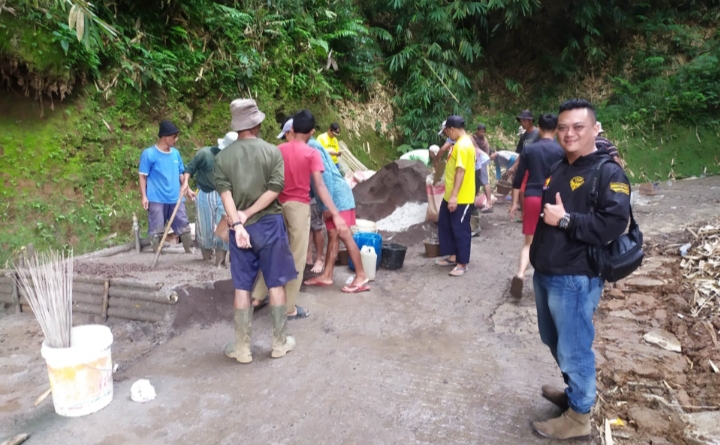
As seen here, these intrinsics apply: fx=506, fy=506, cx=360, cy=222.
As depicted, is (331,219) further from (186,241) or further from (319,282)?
(186,241)

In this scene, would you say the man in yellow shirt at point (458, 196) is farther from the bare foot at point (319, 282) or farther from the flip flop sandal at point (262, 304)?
the flip flop sandal at point (262, 304)

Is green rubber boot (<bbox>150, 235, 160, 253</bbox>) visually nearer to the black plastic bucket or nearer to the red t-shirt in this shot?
the red t-shirt

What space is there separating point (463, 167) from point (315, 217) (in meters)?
1.81

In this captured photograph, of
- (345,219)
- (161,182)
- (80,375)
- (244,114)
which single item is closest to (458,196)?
(345,219)

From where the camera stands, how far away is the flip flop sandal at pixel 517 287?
16.9 ft

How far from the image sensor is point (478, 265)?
21.6 feet

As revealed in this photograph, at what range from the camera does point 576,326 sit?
8.80 ft

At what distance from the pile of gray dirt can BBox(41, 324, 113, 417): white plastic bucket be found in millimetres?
5877

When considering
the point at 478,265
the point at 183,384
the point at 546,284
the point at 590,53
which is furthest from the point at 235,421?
the point at 590,53

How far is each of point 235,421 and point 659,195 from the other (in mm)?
10882

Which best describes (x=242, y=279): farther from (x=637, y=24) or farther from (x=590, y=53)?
(x=637, y=24)

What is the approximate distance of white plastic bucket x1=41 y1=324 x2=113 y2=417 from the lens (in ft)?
9.93

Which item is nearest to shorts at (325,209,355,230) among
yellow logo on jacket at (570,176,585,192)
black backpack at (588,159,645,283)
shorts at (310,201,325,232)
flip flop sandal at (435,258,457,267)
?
shorts at (310,201,325,232)

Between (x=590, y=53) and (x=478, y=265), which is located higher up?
(x=590, y=53)
